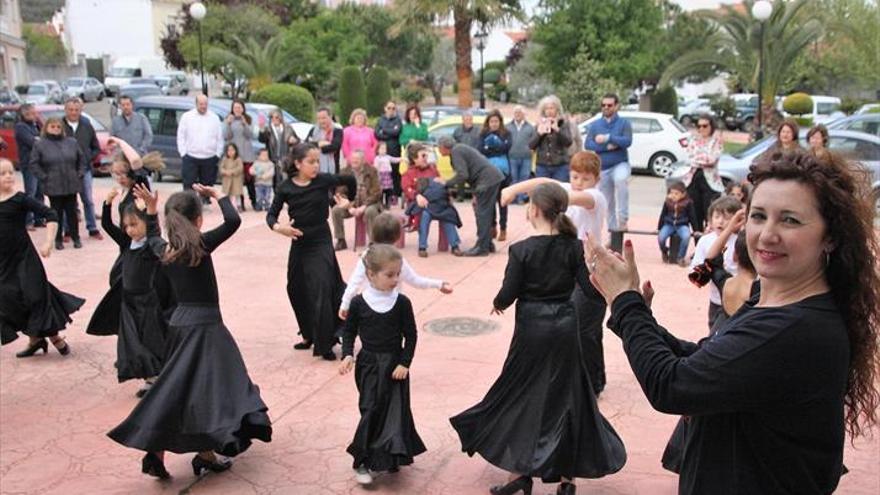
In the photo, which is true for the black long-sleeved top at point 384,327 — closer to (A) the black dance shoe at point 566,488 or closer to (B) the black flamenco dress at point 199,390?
(B) the black flamenco dress at point 199,390

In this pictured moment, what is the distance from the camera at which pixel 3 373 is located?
657 centimetres

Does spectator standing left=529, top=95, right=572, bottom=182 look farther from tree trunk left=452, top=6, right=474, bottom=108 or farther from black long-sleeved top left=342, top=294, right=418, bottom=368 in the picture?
tree trunk left=452, top=6, right=474, bottom=108

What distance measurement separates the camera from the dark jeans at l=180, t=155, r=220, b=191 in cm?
1309

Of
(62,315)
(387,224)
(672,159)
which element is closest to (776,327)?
(387,224)

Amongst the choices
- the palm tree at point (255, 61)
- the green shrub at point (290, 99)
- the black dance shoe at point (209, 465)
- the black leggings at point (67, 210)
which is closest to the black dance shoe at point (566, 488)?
the black dance shoe at point (209, 465)

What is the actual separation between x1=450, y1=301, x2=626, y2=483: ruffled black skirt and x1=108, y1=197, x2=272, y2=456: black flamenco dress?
1224 millimetres

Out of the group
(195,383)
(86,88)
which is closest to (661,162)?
(195,383)

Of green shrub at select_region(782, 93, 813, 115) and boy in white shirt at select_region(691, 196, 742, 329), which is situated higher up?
green shrub at select_region(782, 93, 813, 115)

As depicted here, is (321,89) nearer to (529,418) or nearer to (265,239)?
(265,239)

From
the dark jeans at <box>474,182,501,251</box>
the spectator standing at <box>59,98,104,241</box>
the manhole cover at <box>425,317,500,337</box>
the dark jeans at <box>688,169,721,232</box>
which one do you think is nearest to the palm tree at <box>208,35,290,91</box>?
the spectator standing at <box>59,98,104,241</box>

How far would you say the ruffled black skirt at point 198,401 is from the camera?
4.34 meters

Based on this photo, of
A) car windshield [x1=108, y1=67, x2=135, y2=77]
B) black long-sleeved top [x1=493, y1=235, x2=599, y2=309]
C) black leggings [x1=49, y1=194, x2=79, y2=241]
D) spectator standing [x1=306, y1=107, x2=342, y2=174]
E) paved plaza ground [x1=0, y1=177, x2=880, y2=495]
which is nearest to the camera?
black long-sleeved top [x1=493, y1=235, x2=599, y2=309]

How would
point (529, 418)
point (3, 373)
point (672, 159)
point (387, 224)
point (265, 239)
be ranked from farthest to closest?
point (672, 159) → point (265, 239) → point (3, 373) → point (387, 224) → point (529, 418)

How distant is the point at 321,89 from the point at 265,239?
2930 cm
